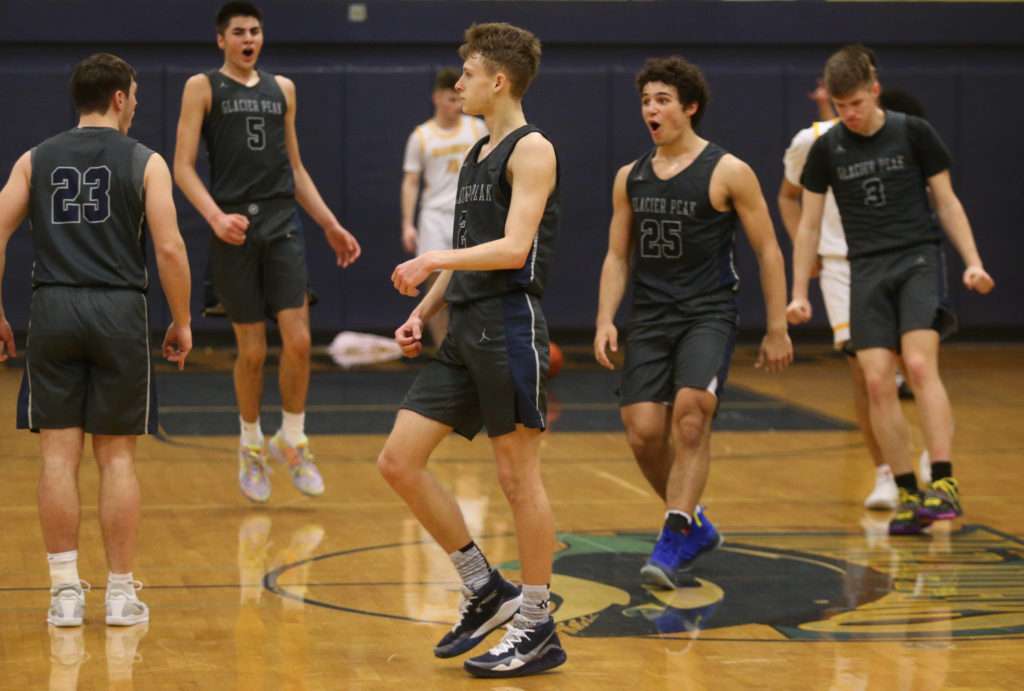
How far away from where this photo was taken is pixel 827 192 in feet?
21.6

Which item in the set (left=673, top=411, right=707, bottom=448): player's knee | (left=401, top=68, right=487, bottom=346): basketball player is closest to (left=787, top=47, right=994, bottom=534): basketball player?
(left=673, top=411, right=707, bottom=448): player's knee

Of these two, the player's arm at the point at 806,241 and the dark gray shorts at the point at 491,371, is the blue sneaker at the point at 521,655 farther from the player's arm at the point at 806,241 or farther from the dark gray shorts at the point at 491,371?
the player's arm at the point at 806,241

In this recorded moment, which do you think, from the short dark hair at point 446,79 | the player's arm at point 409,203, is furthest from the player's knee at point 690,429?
the player's arm at point 409,203

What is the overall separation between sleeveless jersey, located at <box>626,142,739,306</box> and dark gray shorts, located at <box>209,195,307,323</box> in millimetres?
1720

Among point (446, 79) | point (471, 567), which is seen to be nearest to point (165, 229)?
point (471, 567)

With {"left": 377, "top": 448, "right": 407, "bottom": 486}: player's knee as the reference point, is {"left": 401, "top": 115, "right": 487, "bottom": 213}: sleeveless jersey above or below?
above

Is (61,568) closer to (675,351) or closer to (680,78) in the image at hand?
(675,351)

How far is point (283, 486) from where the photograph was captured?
6977 mm

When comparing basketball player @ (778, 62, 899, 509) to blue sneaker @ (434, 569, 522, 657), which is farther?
basketball player @ (778, 62, 899, 509)

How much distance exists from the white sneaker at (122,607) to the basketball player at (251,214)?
6.33 feet

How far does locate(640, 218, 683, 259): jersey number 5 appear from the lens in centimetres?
534

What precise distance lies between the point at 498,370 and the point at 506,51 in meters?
0.86

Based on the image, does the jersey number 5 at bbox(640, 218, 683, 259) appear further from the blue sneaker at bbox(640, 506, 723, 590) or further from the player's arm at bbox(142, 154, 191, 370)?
the player's arm at bbox(142, 154, 191, 370)

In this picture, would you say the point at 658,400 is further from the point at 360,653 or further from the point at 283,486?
the point at 283,486
